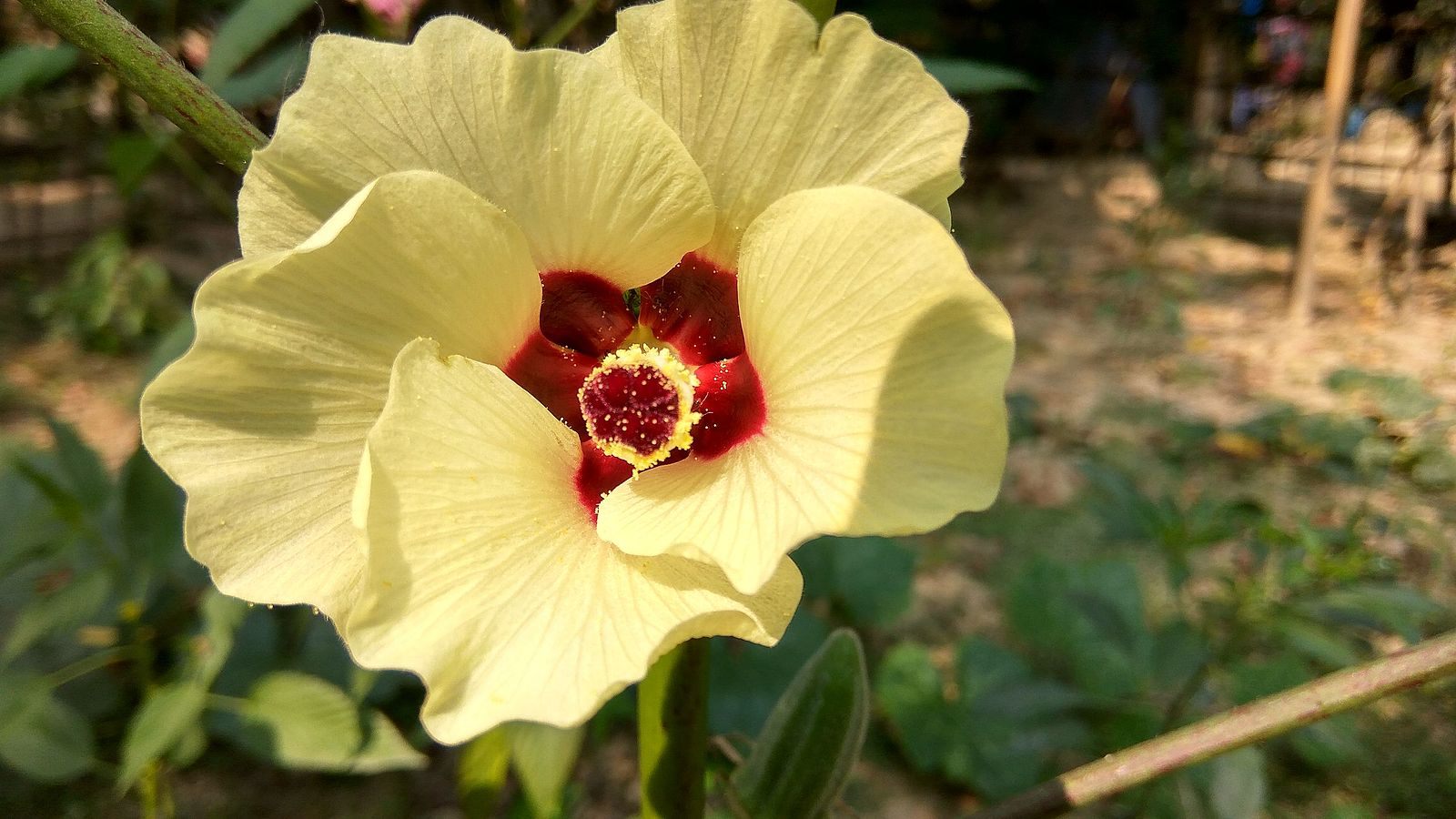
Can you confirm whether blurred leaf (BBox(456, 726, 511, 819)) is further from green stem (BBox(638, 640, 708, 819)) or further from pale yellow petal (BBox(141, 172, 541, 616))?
pale yellow petal (BBox(141, 172, 541, 616))

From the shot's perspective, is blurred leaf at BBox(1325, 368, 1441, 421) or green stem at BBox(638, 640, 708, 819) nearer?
green stem at BBox(638, 640, 708, 819)

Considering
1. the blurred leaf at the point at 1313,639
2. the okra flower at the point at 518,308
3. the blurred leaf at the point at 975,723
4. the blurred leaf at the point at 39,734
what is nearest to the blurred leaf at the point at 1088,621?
the blurred leaf at the point at 975,723

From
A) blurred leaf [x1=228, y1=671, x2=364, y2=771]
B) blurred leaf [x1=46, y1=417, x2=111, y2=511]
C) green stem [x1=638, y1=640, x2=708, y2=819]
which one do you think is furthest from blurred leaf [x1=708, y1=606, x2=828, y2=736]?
blurred leaf [x1=46, y1=417, x2=111, y2=511]

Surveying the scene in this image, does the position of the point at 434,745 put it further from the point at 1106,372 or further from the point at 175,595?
the point at 1106,372

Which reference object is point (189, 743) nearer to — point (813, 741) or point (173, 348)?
point (173, 348)

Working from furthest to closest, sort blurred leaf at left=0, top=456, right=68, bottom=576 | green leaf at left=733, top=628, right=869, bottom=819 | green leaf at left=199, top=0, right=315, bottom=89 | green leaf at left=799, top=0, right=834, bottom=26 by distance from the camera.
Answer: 1. blurred leaf at left=0, top=456, right=68, bottom=576
2. green leaf at left=199, top=0, right=315, bottom=89
3. green leaf at left=733, top=628, right=869, bottom=819
4. green leaf at left=799, top=0, right=834, bottom=26

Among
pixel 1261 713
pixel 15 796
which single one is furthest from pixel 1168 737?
pixel 15 796
